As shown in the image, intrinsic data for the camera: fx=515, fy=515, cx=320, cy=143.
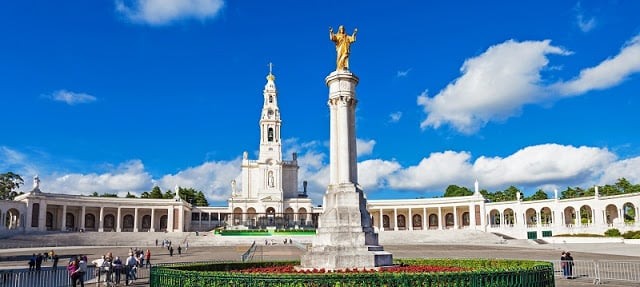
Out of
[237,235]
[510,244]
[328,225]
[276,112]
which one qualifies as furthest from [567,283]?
[276,112]

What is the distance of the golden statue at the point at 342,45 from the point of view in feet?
74.2

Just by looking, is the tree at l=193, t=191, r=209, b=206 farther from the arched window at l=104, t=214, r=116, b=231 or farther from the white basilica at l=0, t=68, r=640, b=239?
the arched window at l=104, t=214, r=116, b=231

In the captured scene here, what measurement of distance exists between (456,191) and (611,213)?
158 feet

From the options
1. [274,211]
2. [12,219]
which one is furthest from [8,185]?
[274,211]

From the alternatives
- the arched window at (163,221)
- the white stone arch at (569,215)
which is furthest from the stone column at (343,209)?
the arched window at (163,221)

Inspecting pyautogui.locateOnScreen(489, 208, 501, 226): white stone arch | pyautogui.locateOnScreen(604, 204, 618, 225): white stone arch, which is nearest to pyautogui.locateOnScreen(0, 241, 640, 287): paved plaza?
pyautogui.locateOnScreen(604, 204, 618, 225): white stone arch

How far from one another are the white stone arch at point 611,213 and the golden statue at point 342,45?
216 ft

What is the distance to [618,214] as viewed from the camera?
72.6 meters

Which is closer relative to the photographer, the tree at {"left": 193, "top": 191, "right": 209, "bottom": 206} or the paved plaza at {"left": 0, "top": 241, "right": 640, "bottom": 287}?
the paved plaza at {"left": 0, "top": 241, "right": 640, "bottom": 287}

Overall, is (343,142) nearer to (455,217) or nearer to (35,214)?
(35,214)

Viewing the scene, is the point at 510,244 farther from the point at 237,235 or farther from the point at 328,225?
the point at 328,225

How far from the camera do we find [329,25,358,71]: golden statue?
22622mm

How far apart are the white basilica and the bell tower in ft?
0.63

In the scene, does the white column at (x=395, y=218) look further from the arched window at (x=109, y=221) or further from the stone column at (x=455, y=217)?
the arched window at (x=109, y=221)
